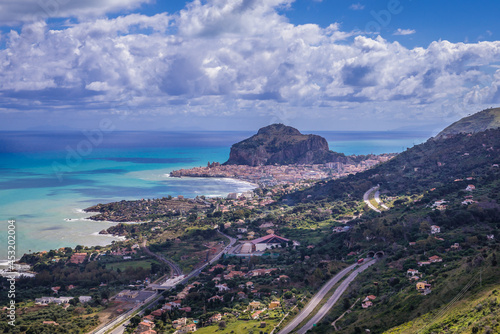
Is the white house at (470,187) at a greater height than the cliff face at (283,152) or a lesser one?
lesser

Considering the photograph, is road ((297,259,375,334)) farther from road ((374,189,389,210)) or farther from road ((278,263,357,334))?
road ((374,189,389,210))

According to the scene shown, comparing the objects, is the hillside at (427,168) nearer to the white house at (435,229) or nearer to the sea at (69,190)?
the white house at (435,229)

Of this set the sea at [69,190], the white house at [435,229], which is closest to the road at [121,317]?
the sea at [69,190]

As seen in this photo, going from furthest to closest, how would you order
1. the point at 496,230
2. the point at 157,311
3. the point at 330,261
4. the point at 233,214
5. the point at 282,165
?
the point at 282,165, the point at 233,214, the point at 330,261, the point at 496,230, the point at 157,311

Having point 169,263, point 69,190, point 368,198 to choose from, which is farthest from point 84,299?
point 69,190

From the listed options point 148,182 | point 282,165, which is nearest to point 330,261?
point 148,182

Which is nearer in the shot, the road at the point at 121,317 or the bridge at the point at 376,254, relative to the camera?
the road at the point at 121,317

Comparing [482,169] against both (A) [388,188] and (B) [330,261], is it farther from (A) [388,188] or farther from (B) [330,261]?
(B) [330,261]
